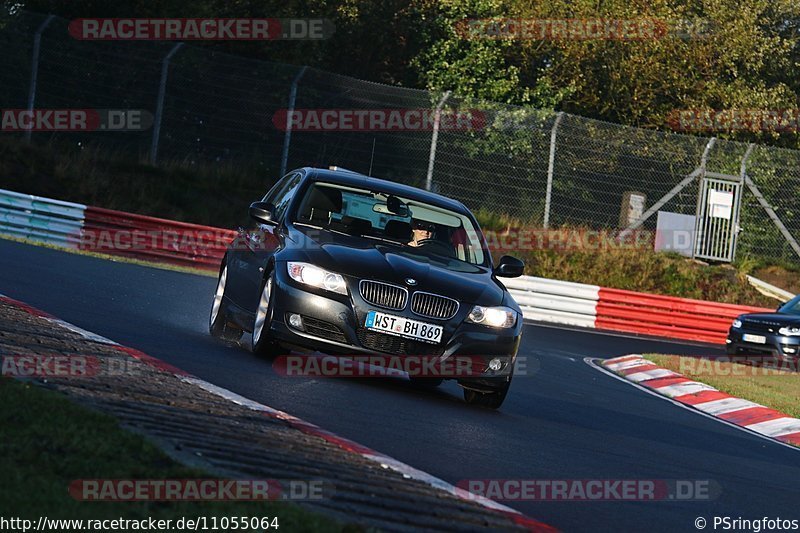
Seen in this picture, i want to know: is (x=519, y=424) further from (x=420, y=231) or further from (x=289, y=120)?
(x=289, y=120)

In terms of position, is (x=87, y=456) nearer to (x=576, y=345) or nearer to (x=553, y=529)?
(x=553, y=529)

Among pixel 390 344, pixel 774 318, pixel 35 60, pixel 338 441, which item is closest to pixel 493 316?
pixel 390 344

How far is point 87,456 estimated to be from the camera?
17.4 ft

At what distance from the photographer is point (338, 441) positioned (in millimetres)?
7055

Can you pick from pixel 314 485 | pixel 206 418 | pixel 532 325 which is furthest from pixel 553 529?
pixel 532 325

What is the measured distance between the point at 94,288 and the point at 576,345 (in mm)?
8246

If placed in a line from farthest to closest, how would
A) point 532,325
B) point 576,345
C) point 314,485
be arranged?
point 532,325 → point 576,345 → point 314,485

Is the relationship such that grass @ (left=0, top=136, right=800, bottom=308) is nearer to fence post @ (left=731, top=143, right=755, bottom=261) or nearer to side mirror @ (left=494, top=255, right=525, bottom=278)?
fence post @ (left=731, top=143, right=755, bottom=261)

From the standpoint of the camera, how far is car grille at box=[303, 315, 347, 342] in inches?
391

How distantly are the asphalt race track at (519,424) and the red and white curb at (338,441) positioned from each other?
26 cm

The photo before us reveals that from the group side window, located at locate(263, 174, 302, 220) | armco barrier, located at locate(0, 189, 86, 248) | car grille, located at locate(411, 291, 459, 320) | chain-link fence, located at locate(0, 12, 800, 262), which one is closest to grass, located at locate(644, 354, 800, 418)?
car grille, located at locate(411, 291, 459, 320)

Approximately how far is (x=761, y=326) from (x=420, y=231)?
11.0m

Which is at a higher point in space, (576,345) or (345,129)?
(345,129)

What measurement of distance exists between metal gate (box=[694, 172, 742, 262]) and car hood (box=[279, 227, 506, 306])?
2020 cm
